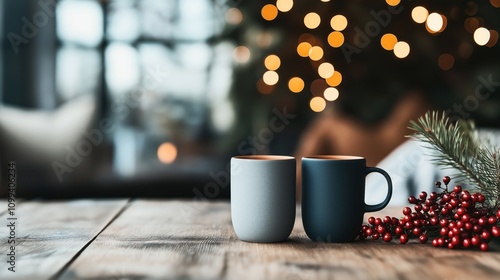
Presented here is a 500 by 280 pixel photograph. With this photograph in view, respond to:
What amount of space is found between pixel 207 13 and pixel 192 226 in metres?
1.97

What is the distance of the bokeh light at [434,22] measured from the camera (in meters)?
2.87

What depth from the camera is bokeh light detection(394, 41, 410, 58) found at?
114 inches

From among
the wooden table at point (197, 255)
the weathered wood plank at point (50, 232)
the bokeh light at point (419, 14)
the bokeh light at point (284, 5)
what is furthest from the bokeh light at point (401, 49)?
the wooden table at point (197, 255)

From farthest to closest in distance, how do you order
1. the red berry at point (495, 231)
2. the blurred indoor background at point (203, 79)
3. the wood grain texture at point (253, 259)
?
1. the blurred indoor background at point (203, 79)
2. the red berry at point (495, 231)
3. the wood grain texture at point (253, 259)

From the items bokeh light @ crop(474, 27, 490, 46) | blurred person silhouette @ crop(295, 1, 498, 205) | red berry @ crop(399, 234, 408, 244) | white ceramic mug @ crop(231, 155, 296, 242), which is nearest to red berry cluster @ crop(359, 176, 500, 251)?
red berry @ crop(399, 234, 408, 244)

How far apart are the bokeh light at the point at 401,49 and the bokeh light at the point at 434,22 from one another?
139mm

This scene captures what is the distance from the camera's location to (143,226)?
1.00m

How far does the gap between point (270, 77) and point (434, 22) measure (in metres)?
0.83

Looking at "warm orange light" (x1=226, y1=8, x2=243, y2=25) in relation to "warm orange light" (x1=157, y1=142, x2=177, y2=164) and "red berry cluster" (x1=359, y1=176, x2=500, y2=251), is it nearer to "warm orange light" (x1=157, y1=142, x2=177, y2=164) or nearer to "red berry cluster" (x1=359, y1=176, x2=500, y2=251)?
"warm orange light" (x1=157, y1=142, x2=177, y2=164)

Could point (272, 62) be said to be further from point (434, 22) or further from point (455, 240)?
point (455, 240)

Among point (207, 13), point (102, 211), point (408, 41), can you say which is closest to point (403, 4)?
point (408, 41)

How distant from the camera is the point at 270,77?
9.34ft

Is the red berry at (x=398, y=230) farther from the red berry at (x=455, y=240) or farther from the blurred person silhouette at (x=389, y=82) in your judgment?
the blurred person silhouette at (x=389, y=82)

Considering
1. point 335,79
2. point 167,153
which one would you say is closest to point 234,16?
point 335,79
